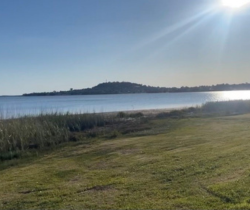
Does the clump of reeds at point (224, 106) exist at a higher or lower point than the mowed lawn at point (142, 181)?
higher

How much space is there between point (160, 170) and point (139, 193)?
144 cm

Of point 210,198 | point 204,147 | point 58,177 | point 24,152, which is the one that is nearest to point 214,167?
point 210,198

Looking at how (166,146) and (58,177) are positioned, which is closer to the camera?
(58,177)

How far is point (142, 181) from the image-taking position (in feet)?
19.2

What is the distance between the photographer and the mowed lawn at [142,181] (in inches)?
186

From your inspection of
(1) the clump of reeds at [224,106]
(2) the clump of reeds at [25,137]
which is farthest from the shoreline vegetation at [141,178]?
(1) the clump of reeds at [224,106]

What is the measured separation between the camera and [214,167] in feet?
20.9

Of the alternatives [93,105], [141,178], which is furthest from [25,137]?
[93,105]

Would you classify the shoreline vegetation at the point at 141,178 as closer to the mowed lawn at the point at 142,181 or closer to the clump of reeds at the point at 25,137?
the mowed lawn at the point at 142,181

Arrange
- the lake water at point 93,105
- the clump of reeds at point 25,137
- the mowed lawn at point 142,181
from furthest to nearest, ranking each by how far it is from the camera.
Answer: the lake water at point 93,105
the clump of reeds at point 25,137
the mowed lawn at point 142,181

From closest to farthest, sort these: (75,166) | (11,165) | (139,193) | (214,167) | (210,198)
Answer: (210,198) → (139,193) → (214,167) → (75,166) → (11,165)

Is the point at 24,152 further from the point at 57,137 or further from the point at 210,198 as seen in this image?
the point at 210,198

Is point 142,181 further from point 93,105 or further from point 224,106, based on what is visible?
point 93,105

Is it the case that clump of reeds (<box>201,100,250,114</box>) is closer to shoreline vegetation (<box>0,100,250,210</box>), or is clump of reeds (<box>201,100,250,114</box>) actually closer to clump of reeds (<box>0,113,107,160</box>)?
clump of reeds (<box>0,113,107,160</box>)
